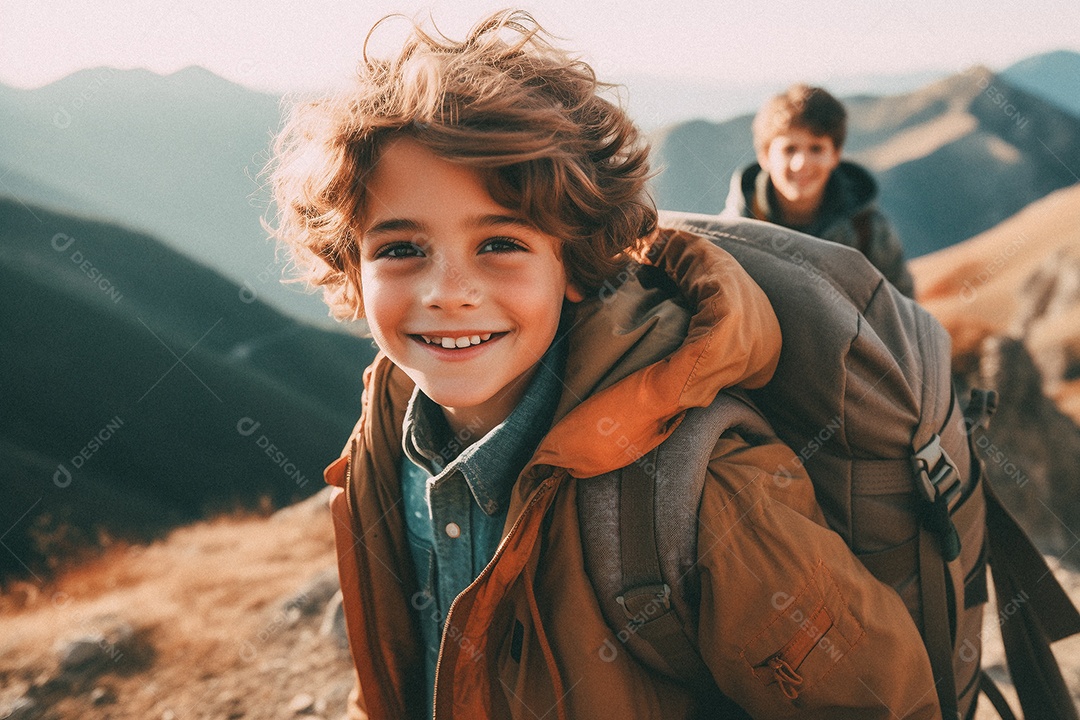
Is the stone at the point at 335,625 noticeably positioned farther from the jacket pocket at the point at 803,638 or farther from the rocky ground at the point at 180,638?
the jacket pocket at the point at 803,638

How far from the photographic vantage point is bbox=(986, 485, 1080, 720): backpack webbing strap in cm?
150

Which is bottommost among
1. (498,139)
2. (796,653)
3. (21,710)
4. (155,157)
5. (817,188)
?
(21,710)

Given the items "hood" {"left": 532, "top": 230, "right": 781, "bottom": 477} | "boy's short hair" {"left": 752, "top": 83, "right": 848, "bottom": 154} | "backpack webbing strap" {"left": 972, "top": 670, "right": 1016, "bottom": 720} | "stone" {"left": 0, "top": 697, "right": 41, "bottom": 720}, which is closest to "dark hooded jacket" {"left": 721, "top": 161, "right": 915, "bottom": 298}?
"boy's short hair" {"left": 752, "top": 83, "right": 848, "bottom": 154}

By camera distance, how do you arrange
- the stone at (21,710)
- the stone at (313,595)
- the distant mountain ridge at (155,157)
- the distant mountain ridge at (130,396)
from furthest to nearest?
1. the distant mountain ridge at (155,157)
2. the distant mountain ridge at (130,396)
3. the stone at (313,595)
4. the stone at (21,710)

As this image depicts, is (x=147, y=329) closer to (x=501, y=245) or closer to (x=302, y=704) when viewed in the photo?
(x=302, y=704)

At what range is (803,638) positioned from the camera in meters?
0.95

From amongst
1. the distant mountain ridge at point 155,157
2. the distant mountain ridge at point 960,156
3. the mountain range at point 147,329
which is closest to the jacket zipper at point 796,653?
the mountain range at point 147,329

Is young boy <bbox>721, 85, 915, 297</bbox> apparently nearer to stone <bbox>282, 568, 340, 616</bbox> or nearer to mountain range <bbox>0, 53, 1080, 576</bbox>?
mountain range <bbox>0, 53, 1080, 576</bbox>

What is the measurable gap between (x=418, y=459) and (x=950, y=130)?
14.0m

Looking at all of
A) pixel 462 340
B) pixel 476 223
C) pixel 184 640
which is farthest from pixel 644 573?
pixel 184 640

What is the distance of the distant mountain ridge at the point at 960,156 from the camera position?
36.1ft

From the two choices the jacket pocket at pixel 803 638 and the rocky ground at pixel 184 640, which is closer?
the jacket pocket at pixel 803 638

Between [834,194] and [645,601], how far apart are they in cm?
272

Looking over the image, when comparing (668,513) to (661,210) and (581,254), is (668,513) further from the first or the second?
(661,210)
